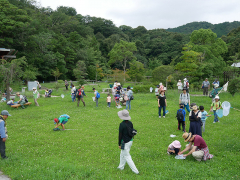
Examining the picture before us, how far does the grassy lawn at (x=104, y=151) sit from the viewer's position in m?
5.76

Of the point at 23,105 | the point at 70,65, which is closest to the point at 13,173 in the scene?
the point at 23,105

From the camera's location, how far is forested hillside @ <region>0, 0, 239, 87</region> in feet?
105

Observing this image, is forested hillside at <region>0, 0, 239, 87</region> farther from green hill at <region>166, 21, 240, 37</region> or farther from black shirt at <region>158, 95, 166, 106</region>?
green hill at <region>166, 21, 240, 37</region>

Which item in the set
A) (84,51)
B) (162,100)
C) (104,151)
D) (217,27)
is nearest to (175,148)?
(104,151)

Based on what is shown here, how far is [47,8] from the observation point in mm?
70062

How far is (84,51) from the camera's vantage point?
178 feet

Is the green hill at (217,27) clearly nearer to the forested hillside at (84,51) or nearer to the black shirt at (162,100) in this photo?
the forested hillside at (84,51)

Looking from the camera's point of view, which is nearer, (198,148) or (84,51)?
(198,148)

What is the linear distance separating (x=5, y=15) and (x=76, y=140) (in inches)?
1508

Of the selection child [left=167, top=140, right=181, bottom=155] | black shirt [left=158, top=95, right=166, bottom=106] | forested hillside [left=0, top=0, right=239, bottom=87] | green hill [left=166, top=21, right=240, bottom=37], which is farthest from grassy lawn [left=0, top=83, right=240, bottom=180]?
green hill [left=166, top=21, right=240, bottom=37]

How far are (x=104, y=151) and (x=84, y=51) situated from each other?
49897 millimetres

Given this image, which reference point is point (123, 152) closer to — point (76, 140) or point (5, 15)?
point (76, 140)

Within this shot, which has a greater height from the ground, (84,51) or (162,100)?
Result: (84,51)

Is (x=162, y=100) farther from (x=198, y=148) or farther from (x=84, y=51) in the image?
(x=84, y=51)
